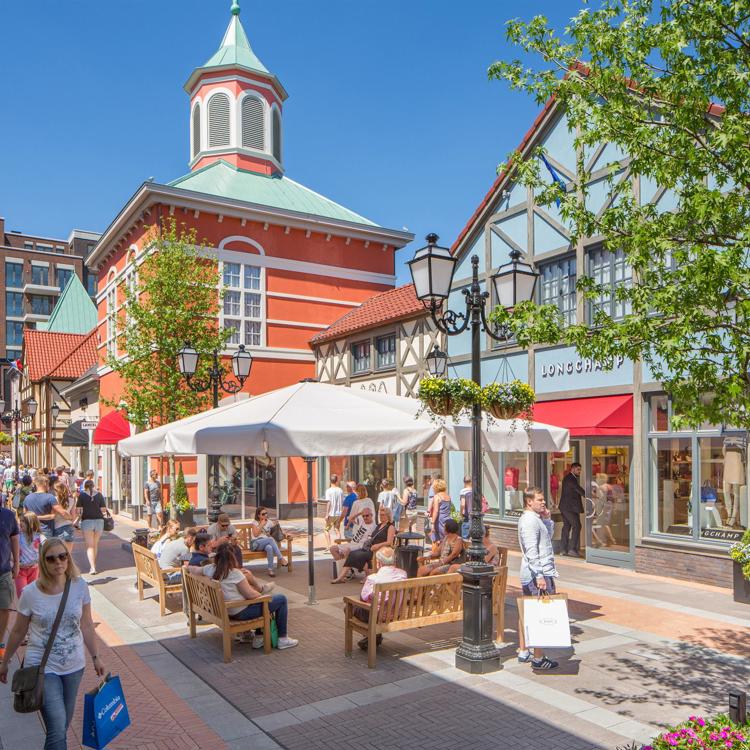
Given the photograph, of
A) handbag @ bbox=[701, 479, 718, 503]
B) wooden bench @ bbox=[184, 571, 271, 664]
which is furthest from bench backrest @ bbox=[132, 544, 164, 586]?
handbag @ bbox=[701, 479, 718, 503]

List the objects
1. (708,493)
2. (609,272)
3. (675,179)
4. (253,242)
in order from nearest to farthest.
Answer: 1. (675,179)
2. (708,493)
3. (609,272)
4. (253,242)

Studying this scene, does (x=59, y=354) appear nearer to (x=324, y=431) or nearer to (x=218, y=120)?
(x=218, y=120)

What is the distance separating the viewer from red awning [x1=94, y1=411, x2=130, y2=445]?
23391 millimetres

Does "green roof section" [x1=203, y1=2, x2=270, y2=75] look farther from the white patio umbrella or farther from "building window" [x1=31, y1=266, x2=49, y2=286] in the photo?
"building window" [x1=31, y1=266, x2=49, y2=286]

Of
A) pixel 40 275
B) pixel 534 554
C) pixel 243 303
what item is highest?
pixel 40 275

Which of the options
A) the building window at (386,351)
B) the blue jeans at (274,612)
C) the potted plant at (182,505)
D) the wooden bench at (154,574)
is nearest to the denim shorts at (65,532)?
the wooden bench at (154,574)

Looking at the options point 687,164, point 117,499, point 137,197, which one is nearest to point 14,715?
point 687,164

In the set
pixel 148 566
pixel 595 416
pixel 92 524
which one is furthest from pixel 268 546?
pixel 595 416

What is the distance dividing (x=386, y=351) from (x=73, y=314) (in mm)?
36748

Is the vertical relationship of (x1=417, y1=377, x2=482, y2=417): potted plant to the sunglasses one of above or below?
above

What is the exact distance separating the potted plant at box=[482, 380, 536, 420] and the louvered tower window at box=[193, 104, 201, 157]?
2337 cm

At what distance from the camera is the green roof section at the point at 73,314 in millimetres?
50344

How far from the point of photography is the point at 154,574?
33.8 ft

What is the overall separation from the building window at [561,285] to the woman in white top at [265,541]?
7.16 m
